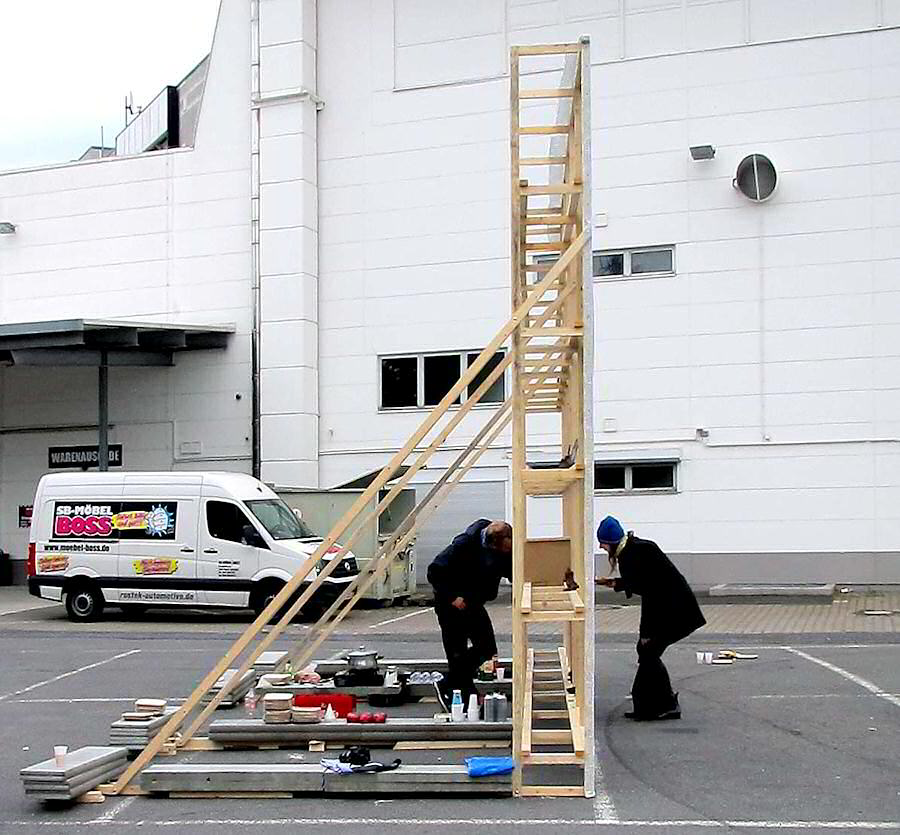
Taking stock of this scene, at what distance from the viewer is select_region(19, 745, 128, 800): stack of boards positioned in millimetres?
7848

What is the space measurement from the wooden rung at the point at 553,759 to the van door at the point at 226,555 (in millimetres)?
12172

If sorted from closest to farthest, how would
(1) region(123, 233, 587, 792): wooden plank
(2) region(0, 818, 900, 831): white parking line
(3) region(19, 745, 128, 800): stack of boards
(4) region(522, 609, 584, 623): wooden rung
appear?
(2) region(0, 818, 900, 831): white parking line → (3) region(19, 745, 128, 800): stack of boards → (4) region(522, 609, 584, 623): wooden rung → (1) region(123, 233, 587, 792): wooden plank

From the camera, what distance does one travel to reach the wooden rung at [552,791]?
789cm

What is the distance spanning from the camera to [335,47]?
87.7 ft

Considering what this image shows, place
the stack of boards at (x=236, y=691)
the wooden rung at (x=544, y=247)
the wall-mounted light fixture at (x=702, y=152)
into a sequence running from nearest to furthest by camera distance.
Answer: the wooden rung at (x=544, y=247)
the stack of boards at (x=236, y=691)
the wall-mounted light fixture at (x=702, y=152)

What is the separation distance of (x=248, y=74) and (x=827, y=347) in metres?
12.7

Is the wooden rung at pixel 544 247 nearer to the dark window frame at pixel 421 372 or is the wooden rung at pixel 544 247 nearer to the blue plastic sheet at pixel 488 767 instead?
the blue plastic sheet at pixel 488 767

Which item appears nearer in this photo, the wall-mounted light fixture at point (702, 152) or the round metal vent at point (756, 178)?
the round metal vent at point (756, 178)

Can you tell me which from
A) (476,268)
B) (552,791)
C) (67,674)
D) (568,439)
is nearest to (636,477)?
(476,268)

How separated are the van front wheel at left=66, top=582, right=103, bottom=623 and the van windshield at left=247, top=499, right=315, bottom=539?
283 centimetres

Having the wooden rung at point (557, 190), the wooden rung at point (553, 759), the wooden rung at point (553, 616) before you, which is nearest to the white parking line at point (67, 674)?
the wooden rung at point (553, 759)

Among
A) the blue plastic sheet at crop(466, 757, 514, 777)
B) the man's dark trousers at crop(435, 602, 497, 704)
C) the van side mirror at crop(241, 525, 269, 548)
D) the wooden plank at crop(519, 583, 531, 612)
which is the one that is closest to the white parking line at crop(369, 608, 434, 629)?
the van side mirror at crop(241, 525, 269, 548)

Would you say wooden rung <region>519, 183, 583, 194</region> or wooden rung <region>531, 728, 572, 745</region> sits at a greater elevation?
wooden rung <region>519, 183, 583, 194</region>

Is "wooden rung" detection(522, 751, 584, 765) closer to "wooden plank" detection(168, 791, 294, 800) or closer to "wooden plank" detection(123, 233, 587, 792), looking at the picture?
"wooden plank" detection(168, 791, 294, 800)
